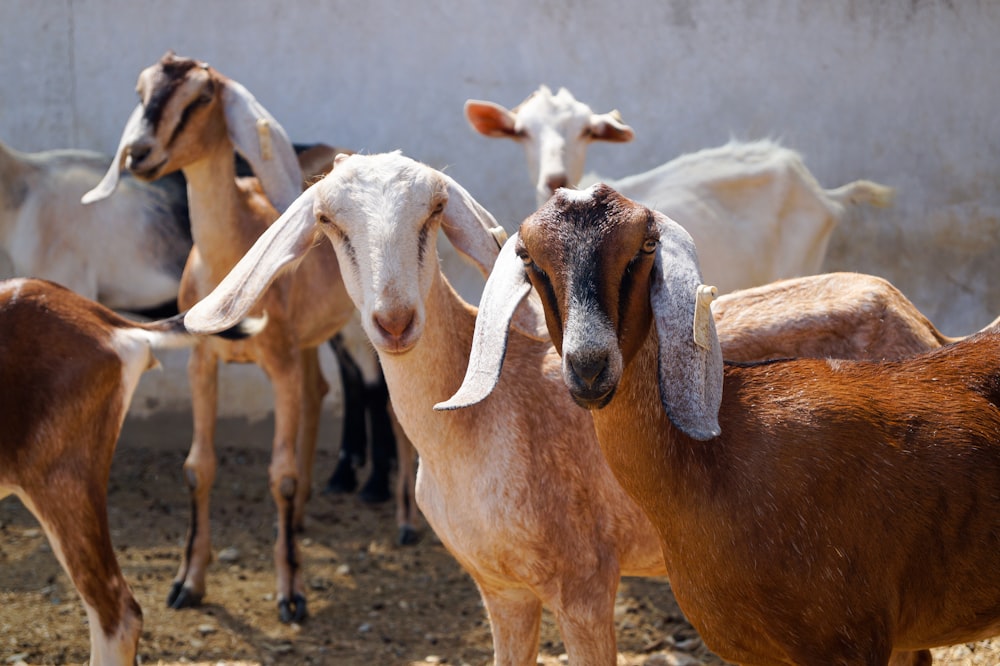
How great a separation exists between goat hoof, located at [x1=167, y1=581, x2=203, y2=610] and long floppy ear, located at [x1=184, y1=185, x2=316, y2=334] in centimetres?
229

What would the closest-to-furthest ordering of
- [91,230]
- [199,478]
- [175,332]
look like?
[175,332], [199,478], [91,230]

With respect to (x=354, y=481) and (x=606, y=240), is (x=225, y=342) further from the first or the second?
(x=606, y=240)

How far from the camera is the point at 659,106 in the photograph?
7242mm

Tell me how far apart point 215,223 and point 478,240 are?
223 cm

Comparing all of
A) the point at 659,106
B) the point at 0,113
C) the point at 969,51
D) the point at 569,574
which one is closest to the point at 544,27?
the point at 659,106

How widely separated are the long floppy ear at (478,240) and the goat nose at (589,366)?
82cm

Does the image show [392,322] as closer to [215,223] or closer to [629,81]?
[215,223]

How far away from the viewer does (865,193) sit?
21.4 ft

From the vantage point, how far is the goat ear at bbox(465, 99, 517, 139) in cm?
561

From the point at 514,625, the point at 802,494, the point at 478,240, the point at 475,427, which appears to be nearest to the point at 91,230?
the point at 478,240

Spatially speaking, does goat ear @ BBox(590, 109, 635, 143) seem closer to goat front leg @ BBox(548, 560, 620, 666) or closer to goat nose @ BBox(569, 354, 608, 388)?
goat front leg @ BBox(548, 560, 620, 666)

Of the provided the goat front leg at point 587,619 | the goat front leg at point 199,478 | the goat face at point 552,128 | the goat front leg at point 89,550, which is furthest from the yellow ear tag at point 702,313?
the goat front leg at point 199,478

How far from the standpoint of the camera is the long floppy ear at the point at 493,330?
250 cm

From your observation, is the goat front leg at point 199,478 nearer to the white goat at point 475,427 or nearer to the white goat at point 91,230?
the white goat at point 91,230
